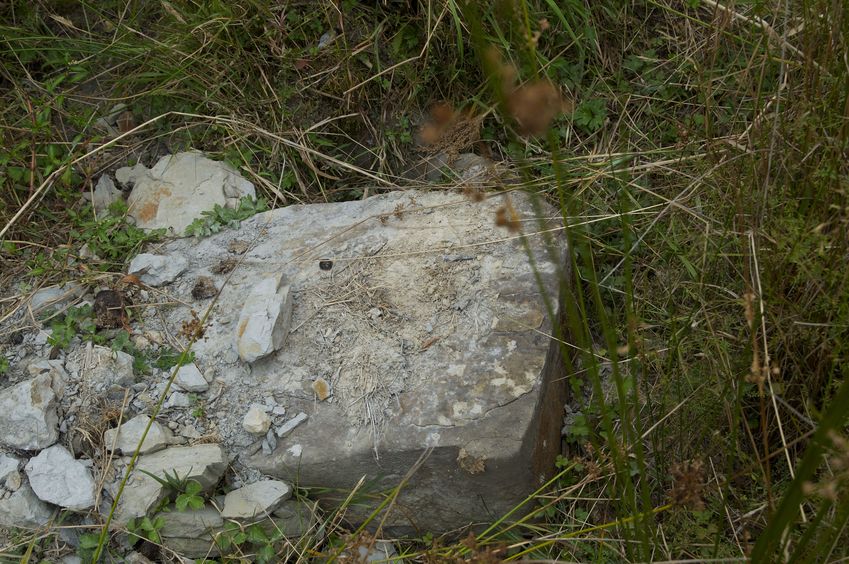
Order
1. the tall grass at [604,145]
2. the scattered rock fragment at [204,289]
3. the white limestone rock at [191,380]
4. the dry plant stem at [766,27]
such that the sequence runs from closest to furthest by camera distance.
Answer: the tall grass at [604,145]
the dry plant stem at [766,27]
the white limestone rock at [191,380]
the scattered rock fragment at [204,289]

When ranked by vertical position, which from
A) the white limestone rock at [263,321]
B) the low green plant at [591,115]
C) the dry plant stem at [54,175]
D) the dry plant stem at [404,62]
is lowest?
the white limestone rock at [263,321]

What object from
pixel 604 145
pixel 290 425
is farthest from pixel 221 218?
pixel 604 145

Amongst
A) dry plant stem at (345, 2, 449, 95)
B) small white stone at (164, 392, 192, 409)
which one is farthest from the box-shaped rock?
dry plant stem at (345, 2, 449, 95)

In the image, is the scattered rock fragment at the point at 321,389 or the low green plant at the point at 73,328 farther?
the low green plant at the point at 73,328

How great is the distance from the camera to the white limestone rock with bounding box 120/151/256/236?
3.06m

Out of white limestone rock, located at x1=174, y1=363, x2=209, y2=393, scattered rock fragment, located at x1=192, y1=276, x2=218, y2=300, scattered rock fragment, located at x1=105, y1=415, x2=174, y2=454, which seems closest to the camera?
scattered rock fragment, located at x1=105, y1=415, x2=174, y2=454

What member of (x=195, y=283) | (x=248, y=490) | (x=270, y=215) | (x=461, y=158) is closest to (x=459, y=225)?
(x=461, y=158)

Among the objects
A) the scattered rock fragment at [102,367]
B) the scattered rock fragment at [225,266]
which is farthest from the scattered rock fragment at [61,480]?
the scattered rock fragment at [225,266]

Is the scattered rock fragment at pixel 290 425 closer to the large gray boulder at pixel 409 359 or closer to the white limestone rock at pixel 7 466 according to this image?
the large gray boulder at pixel 409 359

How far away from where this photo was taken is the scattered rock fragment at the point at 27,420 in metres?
2.34

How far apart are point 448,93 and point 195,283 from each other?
138 centimetres

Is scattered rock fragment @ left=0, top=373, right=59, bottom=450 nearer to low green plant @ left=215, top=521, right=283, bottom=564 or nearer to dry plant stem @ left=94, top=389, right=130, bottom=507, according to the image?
dry plant stem @ left=94, top=389, right=130, bottom=507

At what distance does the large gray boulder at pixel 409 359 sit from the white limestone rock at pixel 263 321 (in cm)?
5

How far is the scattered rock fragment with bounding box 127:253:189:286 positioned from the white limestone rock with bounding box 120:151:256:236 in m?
0.21
